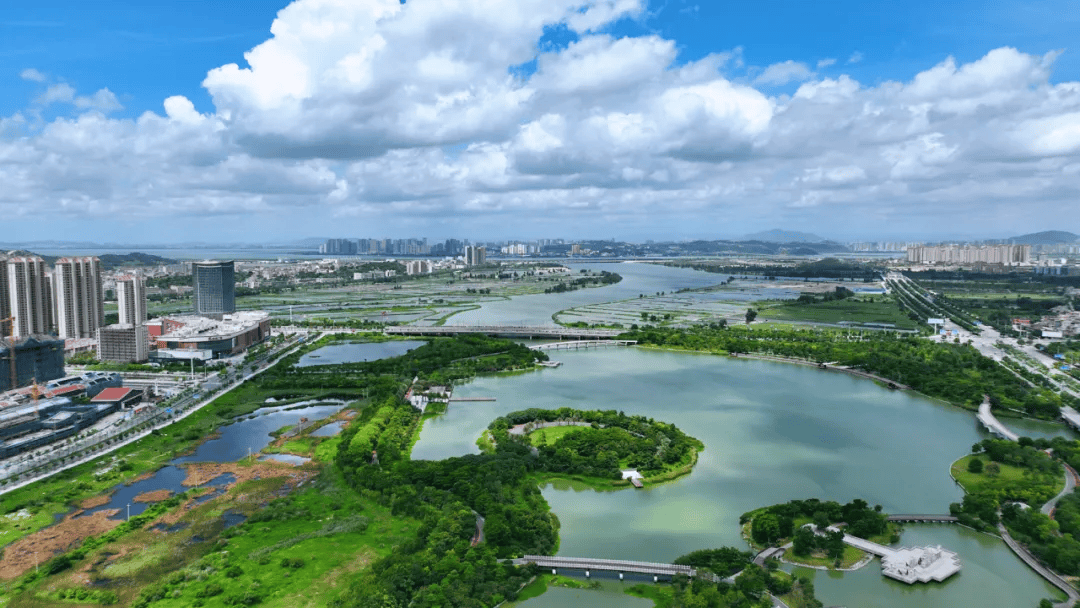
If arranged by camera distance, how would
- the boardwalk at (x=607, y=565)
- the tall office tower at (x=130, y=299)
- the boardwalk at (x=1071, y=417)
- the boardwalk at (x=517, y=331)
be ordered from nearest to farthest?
the boardwalk at (x=607, y=565) < the boardwalk at (x=1071, y=417) < the tall office tower at (x=130, y=299) < the boardwalk at (x=517, y=331)

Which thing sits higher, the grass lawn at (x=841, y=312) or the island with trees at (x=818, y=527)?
the grass lawn at (x=841, y=312)

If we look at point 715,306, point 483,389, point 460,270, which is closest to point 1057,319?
point 715,306

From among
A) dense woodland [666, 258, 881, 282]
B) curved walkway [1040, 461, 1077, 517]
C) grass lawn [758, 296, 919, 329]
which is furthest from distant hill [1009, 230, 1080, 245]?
curved walkway [1040, 461, 1077, 517]

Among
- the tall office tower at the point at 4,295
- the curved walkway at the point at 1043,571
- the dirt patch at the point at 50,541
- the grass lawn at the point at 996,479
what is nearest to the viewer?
the curved walkway at the point at 1043,571

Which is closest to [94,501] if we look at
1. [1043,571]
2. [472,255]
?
[1043,571]

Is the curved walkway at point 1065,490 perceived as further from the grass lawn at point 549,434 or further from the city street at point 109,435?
the city street at point 109,435

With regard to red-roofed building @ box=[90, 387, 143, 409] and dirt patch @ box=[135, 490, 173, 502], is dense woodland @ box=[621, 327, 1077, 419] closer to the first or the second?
red-roofed building @ box=[90, 387, 143, 409]

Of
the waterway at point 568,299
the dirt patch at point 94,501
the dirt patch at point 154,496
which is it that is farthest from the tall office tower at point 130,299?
the dirt patch at point 154,496

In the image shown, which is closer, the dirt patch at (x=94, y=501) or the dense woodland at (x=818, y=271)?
the dirt patch at (x=94, y=501)
